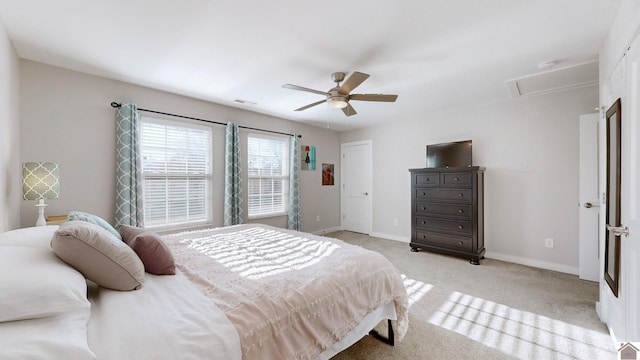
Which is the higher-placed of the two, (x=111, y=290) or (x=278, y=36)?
(x=278, y=36)

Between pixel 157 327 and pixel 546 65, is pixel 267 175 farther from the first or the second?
pixel 546 65

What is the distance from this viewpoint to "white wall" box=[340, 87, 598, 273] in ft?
11.1

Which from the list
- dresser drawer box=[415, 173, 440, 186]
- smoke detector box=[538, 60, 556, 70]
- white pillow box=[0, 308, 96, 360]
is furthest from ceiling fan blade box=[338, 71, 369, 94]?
white pillow box=[0, 308, 96, 360]

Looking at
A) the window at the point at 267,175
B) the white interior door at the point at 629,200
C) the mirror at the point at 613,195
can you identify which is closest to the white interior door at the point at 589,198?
the mirror at the point at 613,195

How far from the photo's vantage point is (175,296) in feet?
4.06

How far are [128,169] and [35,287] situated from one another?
8.79 ft

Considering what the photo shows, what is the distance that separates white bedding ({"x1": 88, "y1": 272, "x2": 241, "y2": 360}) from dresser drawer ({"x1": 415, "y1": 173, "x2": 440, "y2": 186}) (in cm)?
382

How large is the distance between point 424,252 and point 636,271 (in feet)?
9.88

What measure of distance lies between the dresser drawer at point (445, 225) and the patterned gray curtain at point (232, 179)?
2996 mm

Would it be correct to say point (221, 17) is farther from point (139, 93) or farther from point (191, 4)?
point (139, 93)

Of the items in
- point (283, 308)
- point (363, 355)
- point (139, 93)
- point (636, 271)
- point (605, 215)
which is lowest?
point (363, 355)

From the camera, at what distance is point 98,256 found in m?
1.18

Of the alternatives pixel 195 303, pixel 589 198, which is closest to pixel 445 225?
pixel 589 198

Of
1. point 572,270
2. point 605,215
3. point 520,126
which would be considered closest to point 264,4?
point 605,215
